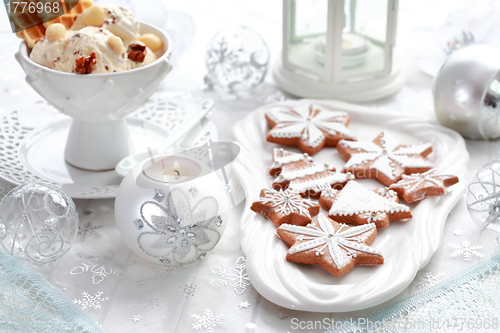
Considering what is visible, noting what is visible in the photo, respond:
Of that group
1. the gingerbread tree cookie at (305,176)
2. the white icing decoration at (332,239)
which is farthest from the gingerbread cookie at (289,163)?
the white icing decoration at (332,239)

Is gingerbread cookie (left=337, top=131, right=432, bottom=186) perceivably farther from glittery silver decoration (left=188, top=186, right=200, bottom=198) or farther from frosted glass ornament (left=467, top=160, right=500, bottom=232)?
glittery silver decoration (left=188, top=186, right=200, bottom=198)

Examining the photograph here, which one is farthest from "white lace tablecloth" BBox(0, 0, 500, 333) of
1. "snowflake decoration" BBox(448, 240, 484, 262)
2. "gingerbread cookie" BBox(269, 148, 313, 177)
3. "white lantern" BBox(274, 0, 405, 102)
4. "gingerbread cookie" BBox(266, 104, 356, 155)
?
"white lantern" BBox(274, 0, 405, 102)

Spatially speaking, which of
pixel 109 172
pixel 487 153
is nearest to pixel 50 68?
pixel 109 172

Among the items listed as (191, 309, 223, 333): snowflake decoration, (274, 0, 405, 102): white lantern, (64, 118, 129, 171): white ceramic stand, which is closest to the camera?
(191, 309, 223, 333): snowflake decoration

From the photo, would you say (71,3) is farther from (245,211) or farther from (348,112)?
(348,112)

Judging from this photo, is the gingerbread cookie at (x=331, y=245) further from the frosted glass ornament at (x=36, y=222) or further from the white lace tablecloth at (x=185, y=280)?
the frosted glass ornament at (x=36, y=222)
